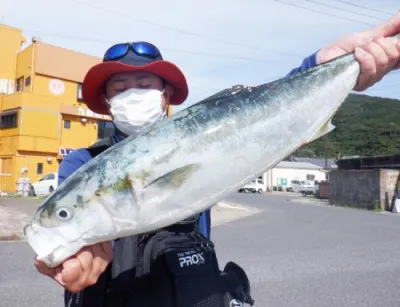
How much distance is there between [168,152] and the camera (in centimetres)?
171

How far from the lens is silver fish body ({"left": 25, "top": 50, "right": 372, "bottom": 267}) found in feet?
5.29

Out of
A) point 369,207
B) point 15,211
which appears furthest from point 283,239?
point 369,207

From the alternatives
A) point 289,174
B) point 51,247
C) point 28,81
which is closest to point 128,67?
point 51,247

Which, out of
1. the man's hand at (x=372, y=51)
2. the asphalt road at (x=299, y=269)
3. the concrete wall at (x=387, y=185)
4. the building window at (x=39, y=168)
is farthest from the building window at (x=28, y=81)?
the man's hand at (x=372, y=51)

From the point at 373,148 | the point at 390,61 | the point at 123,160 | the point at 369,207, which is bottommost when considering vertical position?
the point at 369,207

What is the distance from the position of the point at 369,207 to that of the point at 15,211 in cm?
2200

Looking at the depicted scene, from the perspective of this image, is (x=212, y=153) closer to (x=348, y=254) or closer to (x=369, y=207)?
(x=348, y=254)

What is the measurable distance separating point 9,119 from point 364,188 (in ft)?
83.1

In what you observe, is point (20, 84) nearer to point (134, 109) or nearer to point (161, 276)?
point (134, 109)

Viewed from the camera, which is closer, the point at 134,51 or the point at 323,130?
the point at 323,130

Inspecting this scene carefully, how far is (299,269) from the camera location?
804cm

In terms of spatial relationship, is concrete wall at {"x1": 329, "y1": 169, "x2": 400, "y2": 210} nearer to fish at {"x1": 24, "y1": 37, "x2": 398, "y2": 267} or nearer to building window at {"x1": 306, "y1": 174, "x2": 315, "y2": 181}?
fish at {"x1": 24, "y1": 37, "x2": 398, "y2": 267}

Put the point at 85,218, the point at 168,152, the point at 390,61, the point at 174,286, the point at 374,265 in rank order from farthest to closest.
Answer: the point at 374,265
the point at 390,61
the point at 174,286
the point at 168,152
the point at 85,218

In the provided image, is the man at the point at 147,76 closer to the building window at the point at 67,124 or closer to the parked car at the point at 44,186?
the parked car at the point at 44,186
